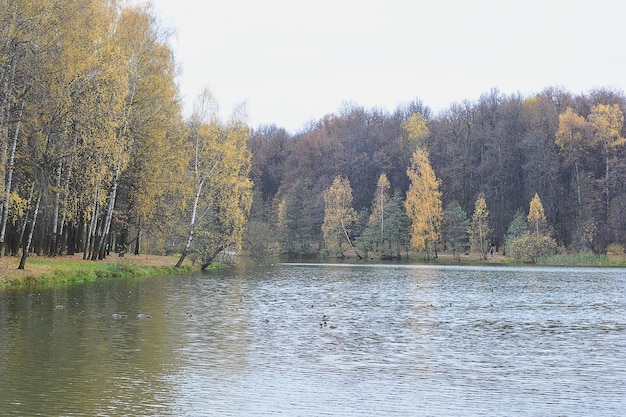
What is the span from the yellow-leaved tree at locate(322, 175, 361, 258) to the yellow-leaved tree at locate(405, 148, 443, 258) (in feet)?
29.7

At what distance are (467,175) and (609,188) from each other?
21101mm

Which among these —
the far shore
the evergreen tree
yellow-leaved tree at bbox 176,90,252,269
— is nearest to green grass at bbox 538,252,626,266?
the evergreen tree

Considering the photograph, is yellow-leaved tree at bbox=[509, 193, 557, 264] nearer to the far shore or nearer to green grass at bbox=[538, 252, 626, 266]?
green grass at bbox=[538, 252, 626, 266]

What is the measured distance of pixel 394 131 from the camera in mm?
114438

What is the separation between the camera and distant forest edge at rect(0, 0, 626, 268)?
102 feet

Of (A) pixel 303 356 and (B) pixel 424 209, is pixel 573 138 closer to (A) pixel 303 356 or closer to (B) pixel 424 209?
(B) pixel 424 209

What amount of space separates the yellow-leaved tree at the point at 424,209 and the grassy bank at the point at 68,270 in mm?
46324

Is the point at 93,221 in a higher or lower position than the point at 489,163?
lower

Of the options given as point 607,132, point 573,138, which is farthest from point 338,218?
point 607,132

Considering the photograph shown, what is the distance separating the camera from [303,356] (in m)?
16.1

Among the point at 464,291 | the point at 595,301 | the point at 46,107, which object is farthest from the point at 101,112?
the point at 595,301

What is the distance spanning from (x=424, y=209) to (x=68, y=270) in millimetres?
61629

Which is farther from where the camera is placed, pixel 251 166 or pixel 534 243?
pixel 534 243

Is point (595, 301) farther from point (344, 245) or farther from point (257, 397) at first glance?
point (344, 245)
